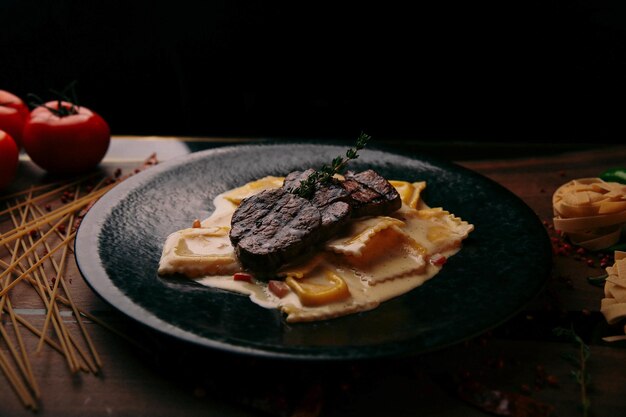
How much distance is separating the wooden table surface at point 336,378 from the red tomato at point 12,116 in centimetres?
256

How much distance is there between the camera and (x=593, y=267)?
12.8ft

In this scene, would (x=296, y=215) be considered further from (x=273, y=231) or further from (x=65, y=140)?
(x=65, y=140)

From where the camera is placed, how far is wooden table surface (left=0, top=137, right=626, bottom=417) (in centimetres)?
277

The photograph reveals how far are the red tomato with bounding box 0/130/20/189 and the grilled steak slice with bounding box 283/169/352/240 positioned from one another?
2288mm

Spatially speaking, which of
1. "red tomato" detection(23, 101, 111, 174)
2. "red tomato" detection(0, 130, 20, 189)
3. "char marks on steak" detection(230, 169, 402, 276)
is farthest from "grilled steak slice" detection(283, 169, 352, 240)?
"red tomato" detection(0, 130, 20, 189)

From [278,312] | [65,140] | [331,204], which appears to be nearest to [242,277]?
[278,312]


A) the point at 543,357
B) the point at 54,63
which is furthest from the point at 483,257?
the point at 54,63

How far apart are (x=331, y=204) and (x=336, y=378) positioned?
111cm

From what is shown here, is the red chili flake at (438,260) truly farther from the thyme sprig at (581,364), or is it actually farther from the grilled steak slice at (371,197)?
the thyme sprig at (581,364)

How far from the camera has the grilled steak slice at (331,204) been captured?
356 centimetres

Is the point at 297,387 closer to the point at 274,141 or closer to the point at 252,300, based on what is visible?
the point at 252,300

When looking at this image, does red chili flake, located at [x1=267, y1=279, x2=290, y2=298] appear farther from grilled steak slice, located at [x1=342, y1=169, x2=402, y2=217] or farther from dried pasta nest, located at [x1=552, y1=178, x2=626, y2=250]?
dried pasta nest, located at [x1=552, y1=178, x2=626, y2=250]

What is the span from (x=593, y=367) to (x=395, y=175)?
2.15 meters

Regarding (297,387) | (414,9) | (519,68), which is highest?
(414,9)
